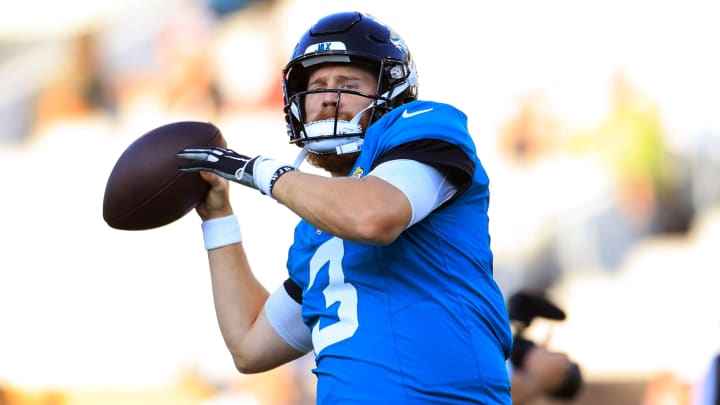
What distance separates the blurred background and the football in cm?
424

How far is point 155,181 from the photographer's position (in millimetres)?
2777

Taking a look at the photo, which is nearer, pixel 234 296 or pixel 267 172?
pixel 267 172

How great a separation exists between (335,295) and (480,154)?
496cm

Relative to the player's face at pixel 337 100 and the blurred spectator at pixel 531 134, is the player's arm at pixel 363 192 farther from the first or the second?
the blurred spectator at pixel 531 134

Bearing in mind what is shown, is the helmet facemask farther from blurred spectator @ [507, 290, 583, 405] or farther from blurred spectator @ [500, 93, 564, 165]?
blurred spectator @ [500, 93, 564, 165]

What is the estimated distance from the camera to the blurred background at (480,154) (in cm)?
714

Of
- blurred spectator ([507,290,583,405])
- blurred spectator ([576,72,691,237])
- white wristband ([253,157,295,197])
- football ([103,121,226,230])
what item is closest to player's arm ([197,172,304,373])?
football ([103,121,226,230])

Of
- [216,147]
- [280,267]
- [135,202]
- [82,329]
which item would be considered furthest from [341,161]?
[82,329]

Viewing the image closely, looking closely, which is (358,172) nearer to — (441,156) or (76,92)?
(441,156)

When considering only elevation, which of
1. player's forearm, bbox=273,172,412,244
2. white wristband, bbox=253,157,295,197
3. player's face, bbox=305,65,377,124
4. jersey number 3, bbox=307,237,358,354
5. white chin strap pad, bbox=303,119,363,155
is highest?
player's face, bbox=305,65,377,124

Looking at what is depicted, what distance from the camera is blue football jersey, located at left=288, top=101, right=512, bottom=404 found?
2.29 m

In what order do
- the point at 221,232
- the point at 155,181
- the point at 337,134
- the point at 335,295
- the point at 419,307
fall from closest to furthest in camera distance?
the point at 419,307, the point at 335,295, the point at 337,134, the point at 155,181, the point at 221,232

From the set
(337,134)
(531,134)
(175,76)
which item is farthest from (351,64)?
(175,76)

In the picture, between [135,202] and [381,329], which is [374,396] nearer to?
[381,329]
